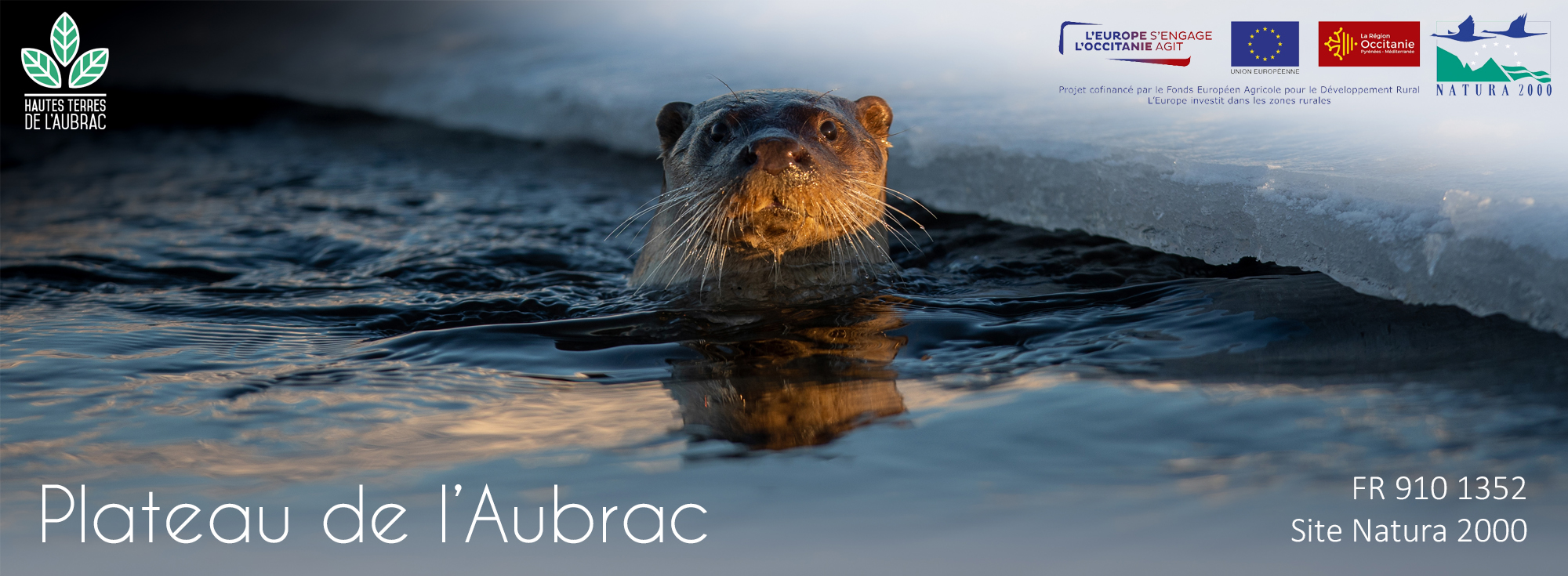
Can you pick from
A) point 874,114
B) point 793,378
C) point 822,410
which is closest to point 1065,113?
point 874,114

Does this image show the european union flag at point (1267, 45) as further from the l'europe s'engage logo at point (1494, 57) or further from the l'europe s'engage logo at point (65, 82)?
the l'europe s'engage logo at point (65, 82)

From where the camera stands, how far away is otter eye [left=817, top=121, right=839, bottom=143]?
378 centimetres

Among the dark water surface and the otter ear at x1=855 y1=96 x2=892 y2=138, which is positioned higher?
the otter ear at x1=855 y1=96 x2=892 y2=138

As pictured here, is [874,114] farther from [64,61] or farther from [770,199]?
[64,61]

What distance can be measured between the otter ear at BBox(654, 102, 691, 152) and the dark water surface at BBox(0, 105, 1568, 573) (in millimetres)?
606

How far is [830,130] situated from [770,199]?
0.46m

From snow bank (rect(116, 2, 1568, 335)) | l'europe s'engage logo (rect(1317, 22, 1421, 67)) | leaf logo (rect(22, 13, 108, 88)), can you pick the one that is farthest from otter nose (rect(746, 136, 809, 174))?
leaf logo (rect(22, 13, 108, 88))

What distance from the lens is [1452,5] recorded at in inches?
210

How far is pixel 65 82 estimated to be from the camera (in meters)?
9.33

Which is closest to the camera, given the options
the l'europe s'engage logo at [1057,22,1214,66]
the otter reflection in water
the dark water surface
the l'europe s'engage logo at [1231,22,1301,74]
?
the dark water surface

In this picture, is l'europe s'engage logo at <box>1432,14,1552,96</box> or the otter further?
l'europe s'engage logo at <box>1432,14,1552,96</box>

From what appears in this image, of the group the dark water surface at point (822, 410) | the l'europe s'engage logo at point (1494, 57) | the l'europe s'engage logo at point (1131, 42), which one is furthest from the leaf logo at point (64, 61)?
the l'europe s'engage logo at point (1494, 57)

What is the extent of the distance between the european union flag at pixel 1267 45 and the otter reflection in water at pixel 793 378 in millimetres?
2839

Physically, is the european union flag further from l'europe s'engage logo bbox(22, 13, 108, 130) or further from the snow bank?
l'europe s'engage logo bbox(22, 13, 108, 130)
